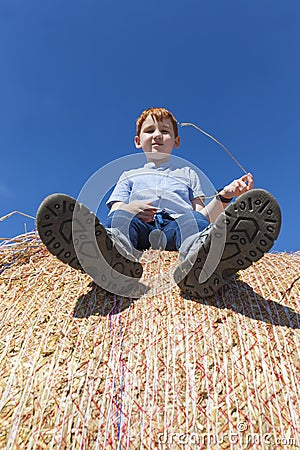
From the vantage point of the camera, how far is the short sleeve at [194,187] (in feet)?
7.72

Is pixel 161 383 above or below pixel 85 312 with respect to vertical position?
below

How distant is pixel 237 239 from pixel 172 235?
60cm

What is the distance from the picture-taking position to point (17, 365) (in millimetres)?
1295

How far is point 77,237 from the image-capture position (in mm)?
1384

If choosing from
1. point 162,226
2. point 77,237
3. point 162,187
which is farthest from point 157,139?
point 77,237

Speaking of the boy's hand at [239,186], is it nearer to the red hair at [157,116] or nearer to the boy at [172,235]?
the boy at [172,235]

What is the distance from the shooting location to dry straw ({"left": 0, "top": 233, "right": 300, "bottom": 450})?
1.09 meters

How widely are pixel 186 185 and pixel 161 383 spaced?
4.55 ft

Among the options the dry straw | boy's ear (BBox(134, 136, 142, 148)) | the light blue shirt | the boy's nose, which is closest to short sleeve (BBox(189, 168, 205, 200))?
the light blue shirt

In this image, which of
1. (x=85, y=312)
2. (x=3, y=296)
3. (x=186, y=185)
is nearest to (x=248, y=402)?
(x=85, y=312)

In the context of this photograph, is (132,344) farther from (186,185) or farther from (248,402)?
(186,185)

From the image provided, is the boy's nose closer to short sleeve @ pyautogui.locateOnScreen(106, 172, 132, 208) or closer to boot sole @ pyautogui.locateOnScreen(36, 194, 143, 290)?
short sleeve @ pyautogui.locateOnScreen(106, 172, 132, 208)

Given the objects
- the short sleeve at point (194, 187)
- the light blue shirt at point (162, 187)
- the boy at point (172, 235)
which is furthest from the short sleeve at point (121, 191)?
the short sleeve at point (194, 187)

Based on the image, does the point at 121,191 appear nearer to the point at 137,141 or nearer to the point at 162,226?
the point at 162,226
